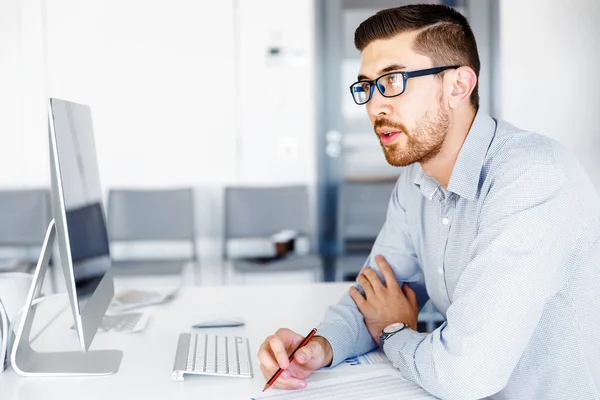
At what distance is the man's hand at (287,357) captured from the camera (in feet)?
4.34

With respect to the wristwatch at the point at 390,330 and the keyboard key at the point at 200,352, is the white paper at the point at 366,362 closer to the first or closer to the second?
the wristwatch at the point at 390,330

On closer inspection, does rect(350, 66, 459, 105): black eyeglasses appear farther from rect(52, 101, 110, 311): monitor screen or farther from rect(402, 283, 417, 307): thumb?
rect(52, 101, 110, 311): monitor screen

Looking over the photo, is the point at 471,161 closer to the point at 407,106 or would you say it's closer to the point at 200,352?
the point at 407,106

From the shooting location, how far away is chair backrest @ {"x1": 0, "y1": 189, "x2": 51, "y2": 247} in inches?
169

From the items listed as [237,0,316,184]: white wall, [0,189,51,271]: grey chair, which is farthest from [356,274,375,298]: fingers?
[0,189,51,271]: grey chair

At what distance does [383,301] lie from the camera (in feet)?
5.47

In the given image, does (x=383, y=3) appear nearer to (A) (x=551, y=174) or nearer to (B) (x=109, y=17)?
(B) (x=109, y=17)

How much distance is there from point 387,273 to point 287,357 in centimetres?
50

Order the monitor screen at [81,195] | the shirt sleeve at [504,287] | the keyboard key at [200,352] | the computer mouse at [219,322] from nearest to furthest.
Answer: the shirt sleeve at [504,287]
the monitor screen at [81,195]
the keyboard key at [200,352]
the computer mouse at [219,322]

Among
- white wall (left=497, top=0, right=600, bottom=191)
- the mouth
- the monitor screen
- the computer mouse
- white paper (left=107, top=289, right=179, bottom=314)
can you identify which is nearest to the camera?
the monitor screen

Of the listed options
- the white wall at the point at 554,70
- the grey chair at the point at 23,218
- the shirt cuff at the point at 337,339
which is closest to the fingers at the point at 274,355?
the shirt cuff at the point at 337,339

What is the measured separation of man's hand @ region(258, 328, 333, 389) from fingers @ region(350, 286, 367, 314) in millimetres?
215

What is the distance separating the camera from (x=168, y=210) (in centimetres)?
437

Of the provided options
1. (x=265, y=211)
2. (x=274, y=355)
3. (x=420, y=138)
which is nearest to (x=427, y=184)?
(x=420, y=138)
